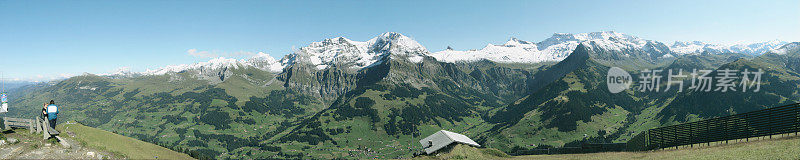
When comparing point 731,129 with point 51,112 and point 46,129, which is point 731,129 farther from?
point 51,112

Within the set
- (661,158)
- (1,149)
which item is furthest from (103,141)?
(661,158)

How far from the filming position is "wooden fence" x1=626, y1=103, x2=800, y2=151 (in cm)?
3728

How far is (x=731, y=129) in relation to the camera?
4209 centimetres

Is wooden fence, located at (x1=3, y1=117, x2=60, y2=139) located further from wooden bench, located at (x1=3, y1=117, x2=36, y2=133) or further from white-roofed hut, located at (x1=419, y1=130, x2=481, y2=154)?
white-roofed hut, located at (x1=419, y1=130, x2=481, y2=154)

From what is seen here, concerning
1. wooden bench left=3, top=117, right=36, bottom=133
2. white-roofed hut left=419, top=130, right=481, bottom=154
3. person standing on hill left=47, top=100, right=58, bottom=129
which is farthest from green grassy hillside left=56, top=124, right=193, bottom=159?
white-roofed hut left=419, top=130, right=481, bottom=154

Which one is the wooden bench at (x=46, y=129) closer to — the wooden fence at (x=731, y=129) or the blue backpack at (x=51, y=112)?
the blue backpack at (x=51, y=112)

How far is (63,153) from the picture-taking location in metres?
30.7

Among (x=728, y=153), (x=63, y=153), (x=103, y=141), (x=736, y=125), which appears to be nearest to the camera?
(x=63, y=153)

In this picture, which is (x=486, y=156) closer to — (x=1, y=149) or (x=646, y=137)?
(x=646, y=137)

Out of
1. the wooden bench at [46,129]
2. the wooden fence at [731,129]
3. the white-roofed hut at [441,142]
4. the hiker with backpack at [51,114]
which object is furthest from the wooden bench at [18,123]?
the wooden fence at [731,129]

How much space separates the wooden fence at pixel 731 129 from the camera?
1468 inches

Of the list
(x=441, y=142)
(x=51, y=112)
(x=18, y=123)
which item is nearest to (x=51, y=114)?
(x=51, y=112)

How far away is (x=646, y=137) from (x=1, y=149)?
7628 cm

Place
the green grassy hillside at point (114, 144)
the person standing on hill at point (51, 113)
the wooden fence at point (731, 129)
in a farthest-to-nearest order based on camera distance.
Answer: the wooden fence at point (731, 129) < the green grassy hillside at point (114, 144) < the person standing on hill at point (51, 113)
